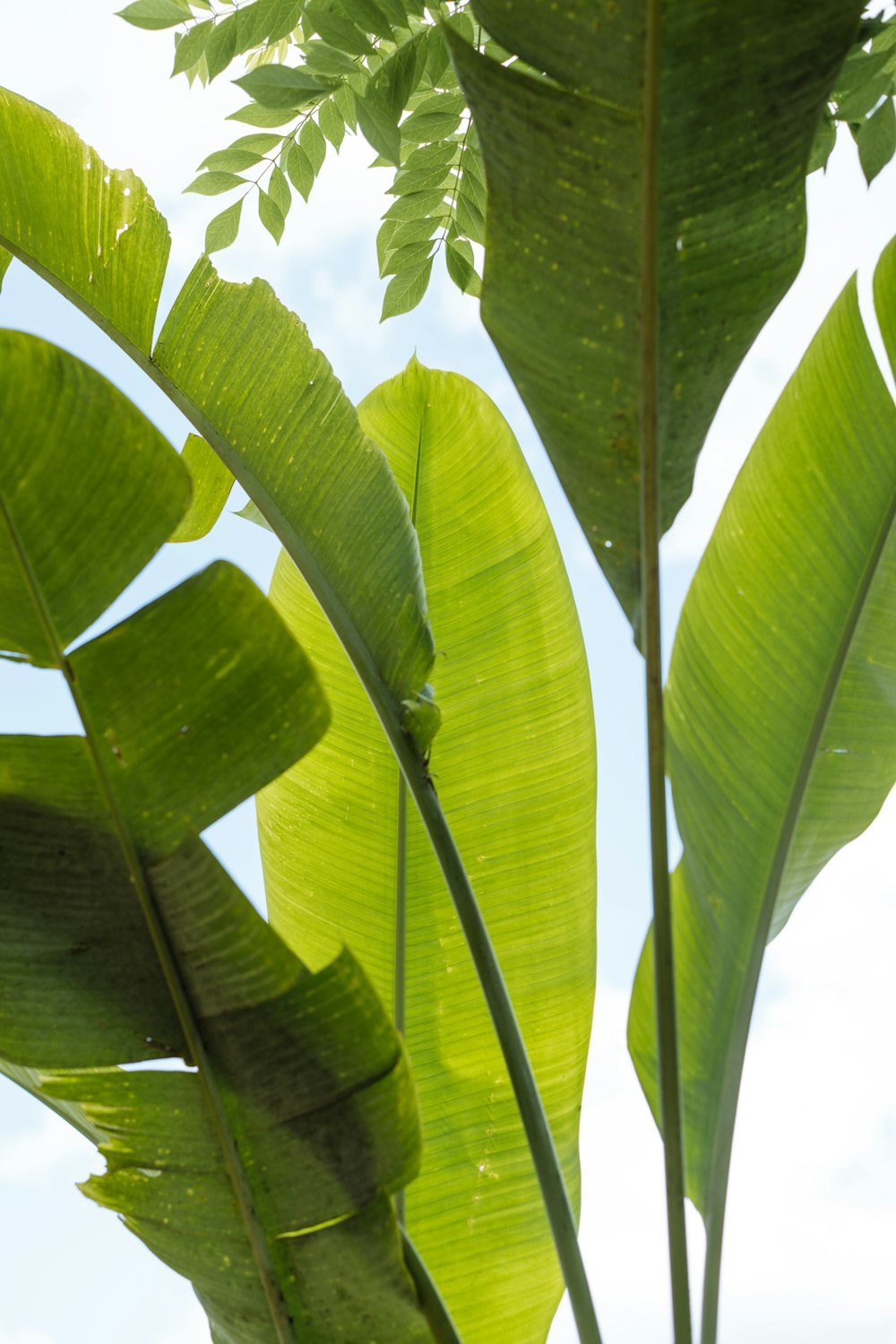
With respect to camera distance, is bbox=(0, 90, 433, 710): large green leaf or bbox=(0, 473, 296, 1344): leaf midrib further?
bbox=(0, 90, 433, 710): large green leaf

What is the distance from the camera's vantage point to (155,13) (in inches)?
35.5

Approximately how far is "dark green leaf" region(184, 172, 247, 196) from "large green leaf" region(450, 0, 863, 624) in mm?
688

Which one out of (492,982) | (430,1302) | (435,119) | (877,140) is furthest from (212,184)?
(430,1302)

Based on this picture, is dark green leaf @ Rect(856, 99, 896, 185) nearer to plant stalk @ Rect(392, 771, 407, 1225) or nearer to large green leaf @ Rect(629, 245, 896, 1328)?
large green leaf @ Rect(629, 245, 896, 1328)

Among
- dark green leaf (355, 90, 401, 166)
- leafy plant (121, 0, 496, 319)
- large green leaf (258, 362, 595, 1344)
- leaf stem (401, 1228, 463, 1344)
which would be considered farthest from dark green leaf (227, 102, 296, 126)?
leaf stem (401, 1228, 463, 1344)

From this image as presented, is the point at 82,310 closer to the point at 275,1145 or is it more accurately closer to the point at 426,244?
the point at 426,244

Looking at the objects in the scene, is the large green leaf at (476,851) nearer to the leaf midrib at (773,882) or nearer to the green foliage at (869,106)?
the leaf midrib at (773,882)

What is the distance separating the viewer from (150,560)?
0.49m

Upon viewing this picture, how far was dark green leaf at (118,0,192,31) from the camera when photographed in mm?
887

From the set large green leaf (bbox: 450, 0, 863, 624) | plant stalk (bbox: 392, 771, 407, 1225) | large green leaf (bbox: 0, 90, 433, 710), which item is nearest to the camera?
large green leaf (bbox: 450, 0, 863, 624)

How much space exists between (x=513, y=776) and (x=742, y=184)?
52cm

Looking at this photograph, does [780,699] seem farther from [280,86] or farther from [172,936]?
[280,86]

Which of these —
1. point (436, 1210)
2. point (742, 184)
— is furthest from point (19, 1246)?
point (742, 184)

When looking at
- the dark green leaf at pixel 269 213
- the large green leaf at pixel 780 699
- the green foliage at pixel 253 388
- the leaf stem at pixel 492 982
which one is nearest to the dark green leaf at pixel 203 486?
the green foliage at pixel 253 388
